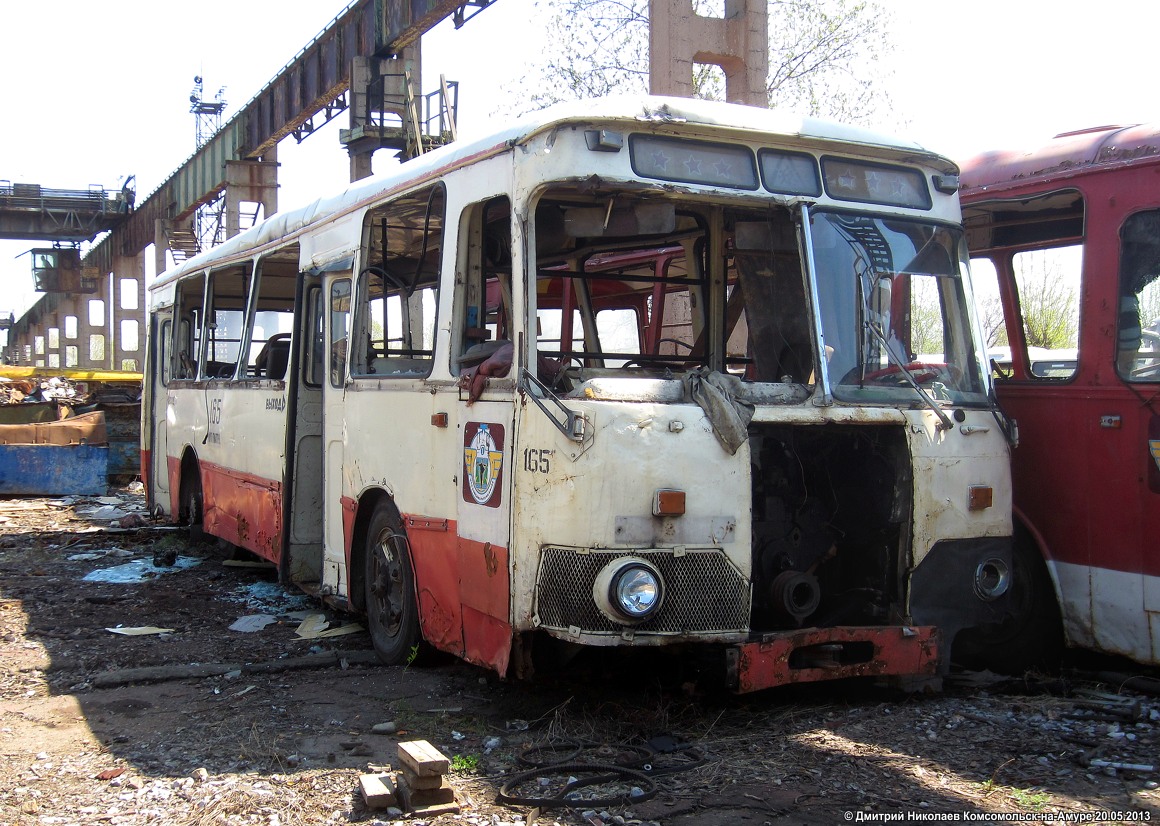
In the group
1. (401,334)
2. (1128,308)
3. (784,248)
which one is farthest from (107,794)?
(1128,308)

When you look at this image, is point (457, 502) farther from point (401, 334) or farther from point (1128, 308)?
point (1128, 308)

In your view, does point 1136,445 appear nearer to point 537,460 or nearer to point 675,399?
point 675,399

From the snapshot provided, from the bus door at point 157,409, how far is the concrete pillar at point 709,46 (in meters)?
5.74

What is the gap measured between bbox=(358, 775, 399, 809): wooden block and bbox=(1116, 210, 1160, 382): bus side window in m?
4.22

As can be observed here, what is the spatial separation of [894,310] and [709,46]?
7.59m

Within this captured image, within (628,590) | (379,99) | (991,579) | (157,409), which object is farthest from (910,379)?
(379,99)

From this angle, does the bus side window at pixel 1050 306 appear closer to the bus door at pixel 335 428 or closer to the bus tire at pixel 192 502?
the bus door at pixel 335 428

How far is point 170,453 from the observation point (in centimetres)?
1193

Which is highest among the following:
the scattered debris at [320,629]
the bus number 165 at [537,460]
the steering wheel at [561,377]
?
the steering wheel at [561,377]

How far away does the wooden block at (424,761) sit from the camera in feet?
13.8

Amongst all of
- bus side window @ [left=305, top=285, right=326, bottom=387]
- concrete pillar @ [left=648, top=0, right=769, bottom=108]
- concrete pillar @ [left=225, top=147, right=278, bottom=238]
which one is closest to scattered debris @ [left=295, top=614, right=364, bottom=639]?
bus side window @ [left=305, top=285, right=326, bottom=387]

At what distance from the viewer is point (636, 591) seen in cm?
471

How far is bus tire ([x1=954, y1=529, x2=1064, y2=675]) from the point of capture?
642cm

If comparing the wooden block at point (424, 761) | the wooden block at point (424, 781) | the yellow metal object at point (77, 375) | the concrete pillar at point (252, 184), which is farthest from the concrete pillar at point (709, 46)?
the concrete pillar at point (252, 184)
